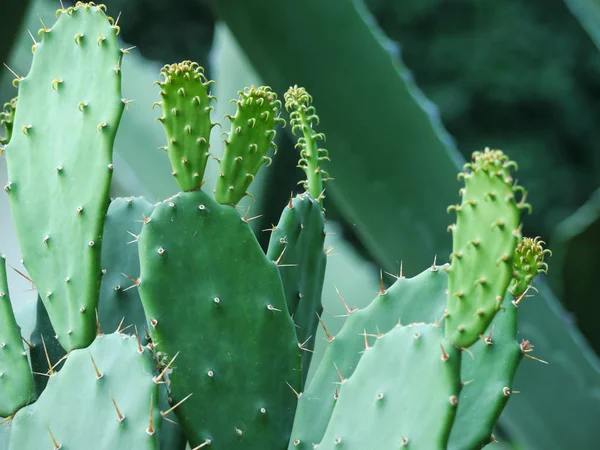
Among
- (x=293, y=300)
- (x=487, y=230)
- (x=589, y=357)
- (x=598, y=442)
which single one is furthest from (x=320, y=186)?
(x=598, y=442)

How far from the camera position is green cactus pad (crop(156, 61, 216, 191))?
75 cm

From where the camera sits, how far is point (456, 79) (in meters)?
7.44

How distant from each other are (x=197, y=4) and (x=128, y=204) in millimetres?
7177

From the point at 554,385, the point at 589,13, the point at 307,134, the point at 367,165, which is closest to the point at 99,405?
the point at 307,134

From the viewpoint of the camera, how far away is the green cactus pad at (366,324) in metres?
0.87

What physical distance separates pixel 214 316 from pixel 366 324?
20cm

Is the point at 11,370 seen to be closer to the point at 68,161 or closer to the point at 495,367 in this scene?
the point at 68,161

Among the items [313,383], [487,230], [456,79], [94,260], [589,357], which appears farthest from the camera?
[456,79]

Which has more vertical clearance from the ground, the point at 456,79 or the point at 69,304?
the point at 69,304

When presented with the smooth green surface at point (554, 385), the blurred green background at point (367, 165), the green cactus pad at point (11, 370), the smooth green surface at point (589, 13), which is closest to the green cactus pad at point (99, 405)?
the green cactus pad at point (11, 370)

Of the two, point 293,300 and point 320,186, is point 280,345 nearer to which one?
point 293,300

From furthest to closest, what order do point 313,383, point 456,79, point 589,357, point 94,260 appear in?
1. point 456,79
2. point 589,357
3. point 313,383
4. point 94,260

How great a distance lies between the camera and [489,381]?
801 mm

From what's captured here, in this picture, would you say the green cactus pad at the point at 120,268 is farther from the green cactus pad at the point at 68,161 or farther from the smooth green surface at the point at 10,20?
the smooth green surface at the point at 10,20
